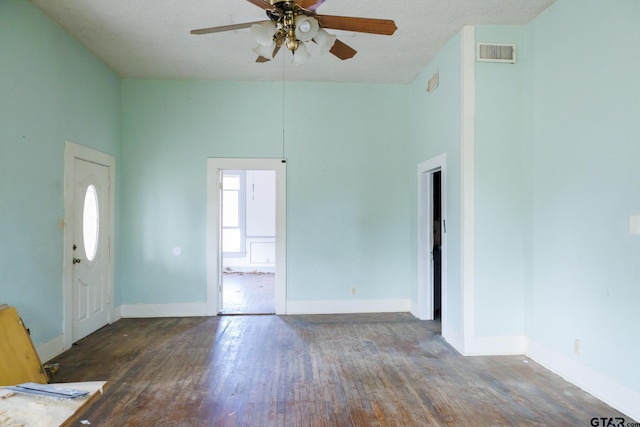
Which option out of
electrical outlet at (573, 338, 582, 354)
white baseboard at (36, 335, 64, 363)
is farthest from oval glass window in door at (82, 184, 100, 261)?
electrical outlet at (573, 338, 582, 354)

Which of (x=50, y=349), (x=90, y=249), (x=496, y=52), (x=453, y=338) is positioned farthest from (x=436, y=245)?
(x=50, y=349)

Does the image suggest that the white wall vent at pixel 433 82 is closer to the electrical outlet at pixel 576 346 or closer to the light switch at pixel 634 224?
the light switch at pixel 634 224

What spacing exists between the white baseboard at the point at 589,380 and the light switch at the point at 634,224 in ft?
3.52

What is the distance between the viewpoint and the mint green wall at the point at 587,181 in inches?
93.4

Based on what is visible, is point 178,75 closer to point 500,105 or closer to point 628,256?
point 500,105

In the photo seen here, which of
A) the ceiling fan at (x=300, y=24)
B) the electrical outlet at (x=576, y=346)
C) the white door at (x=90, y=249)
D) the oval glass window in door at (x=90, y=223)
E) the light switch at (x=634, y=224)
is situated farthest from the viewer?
the oval glass window in door at (x=90, y=223)

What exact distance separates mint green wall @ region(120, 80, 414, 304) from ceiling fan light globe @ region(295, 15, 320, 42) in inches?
106

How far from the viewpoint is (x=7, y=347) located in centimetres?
254

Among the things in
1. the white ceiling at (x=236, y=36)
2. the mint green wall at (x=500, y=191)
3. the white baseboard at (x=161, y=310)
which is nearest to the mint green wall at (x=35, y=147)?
the white ceiling at (x=236, y=36)

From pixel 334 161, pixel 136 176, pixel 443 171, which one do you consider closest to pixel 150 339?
pixel 136 176

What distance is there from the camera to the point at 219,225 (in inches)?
191

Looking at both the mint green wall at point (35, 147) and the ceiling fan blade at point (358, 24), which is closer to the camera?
the ceiling fan blade at point (358, 24)

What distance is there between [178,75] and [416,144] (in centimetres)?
331

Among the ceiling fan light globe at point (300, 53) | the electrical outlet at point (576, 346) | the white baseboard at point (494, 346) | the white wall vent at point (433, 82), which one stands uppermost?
the white wall vent at point (433, 82)
